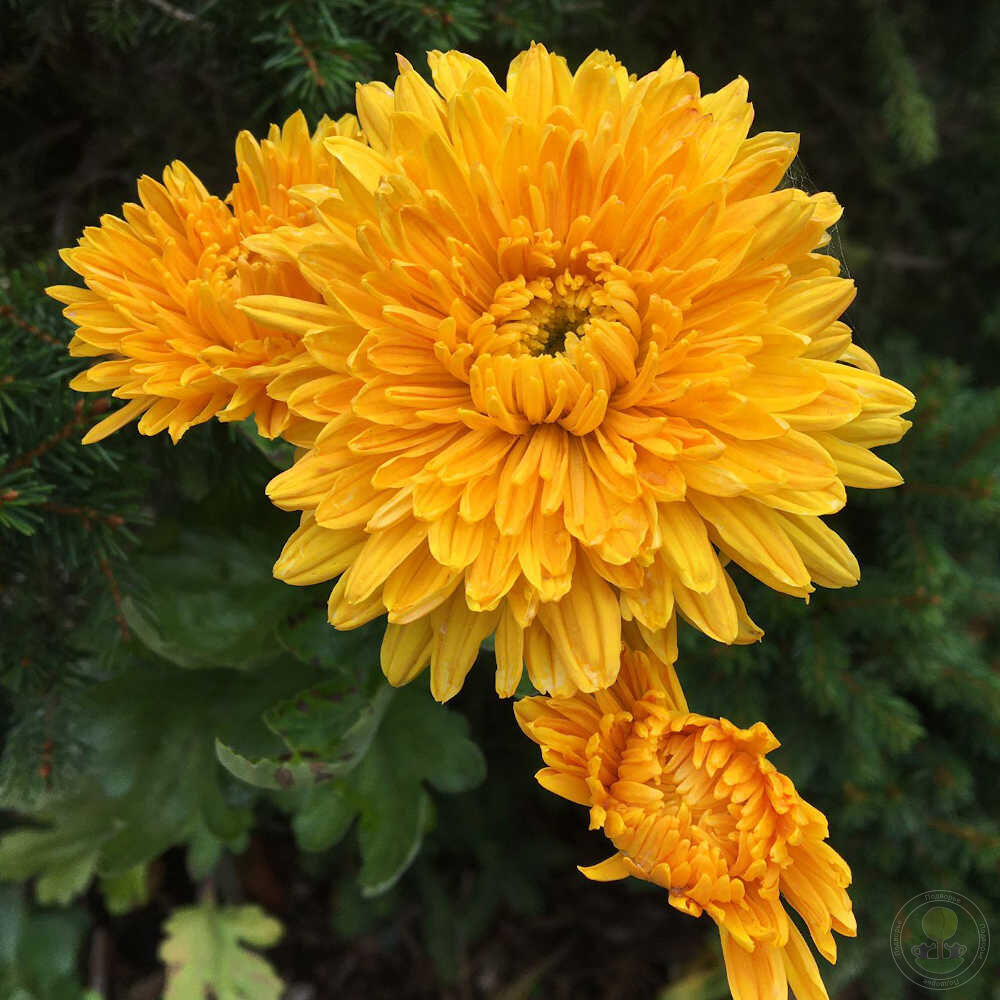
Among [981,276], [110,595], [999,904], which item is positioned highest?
[110,595]

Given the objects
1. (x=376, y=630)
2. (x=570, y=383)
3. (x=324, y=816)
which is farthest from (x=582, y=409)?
(x=324, y=816)

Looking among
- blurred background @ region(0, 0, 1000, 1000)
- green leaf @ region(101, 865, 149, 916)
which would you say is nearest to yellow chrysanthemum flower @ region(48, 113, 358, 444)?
blurred background @ region(0, 0, 1000, 1000)

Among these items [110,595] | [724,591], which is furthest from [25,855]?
[724,591]

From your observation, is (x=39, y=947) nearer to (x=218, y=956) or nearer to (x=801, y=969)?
(x=218, y=956)

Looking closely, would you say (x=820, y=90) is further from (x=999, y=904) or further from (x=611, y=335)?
(x=999, y=904)

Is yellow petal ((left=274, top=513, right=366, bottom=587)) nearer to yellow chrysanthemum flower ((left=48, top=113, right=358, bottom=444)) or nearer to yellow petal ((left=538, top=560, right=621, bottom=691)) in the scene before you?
yellow chrysanthemum flower ((left=48, top=113, right=358, bottom=444))

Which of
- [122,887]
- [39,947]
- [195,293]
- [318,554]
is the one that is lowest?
[39,947]

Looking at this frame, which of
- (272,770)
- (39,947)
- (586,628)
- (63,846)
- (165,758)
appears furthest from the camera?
(39,947)
